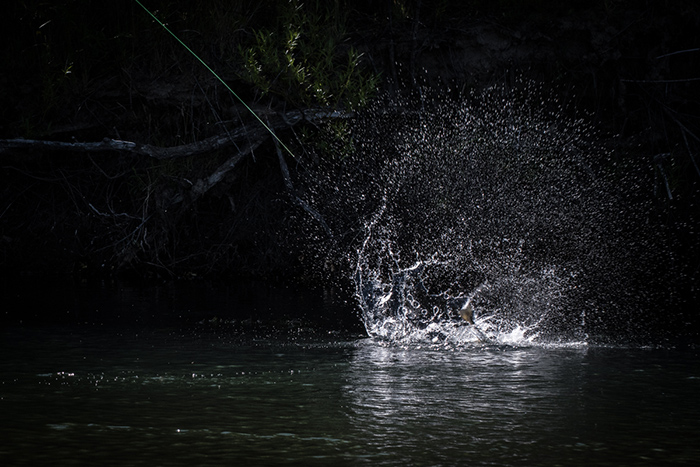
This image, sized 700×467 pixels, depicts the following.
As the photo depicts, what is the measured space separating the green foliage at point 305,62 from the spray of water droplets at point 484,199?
59 cm

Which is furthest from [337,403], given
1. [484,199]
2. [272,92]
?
[272,92]

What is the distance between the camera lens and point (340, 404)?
18.8 ft

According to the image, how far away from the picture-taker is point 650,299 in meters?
11.4

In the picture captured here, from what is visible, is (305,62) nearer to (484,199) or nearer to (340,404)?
(484,199)

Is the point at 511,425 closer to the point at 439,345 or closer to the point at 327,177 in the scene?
the point at 439,345

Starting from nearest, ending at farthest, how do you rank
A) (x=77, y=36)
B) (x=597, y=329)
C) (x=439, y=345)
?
(x=439, y=345), (x=597, y=329), (x=77, y=36)

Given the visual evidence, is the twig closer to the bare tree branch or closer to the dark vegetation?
the dark vegetation

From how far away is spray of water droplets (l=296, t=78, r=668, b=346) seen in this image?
1191 cm

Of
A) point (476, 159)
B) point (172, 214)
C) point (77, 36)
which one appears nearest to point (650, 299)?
point (476, 159)

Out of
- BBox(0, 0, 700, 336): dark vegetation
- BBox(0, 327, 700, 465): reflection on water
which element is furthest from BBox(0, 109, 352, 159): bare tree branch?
BBox(0, 327, 700, 465): reflection on water

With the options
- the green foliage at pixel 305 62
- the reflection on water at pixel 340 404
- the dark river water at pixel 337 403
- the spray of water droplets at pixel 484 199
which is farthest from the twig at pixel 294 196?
the reflection on water at pixel 340 404

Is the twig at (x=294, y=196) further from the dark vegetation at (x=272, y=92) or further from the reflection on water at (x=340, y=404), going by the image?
the reflection on water at (x=340, y=404)

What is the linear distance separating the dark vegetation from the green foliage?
0.04m

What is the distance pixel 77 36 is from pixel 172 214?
264cm
